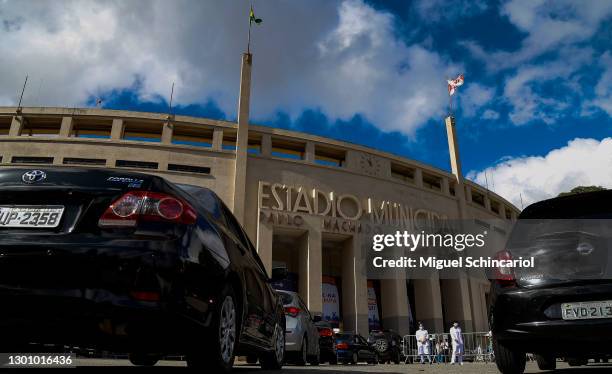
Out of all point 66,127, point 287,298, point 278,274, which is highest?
point 66,127

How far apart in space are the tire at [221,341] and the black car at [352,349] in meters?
14.9

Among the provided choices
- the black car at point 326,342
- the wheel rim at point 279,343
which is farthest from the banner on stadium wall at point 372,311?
the wheel rim at point 279,343

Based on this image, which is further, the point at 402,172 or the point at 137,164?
the point at 402,172

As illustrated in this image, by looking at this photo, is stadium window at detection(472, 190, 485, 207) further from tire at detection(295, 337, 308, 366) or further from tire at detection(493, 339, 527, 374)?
tire at detection(493, 339, 527, 374)

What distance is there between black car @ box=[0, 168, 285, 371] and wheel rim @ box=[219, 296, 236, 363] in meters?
0.10

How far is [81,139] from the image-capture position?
2647cm

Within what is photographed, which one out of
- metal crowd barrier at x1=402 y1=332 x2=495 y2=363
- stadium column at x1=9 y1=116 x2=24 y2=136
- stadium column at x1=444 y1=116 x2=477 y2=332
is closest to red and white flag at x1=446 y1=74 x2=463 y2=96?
stadium column at x1=444 y1=116 x2=477 y2=332

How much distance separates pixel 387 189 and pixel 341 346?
15.6 m

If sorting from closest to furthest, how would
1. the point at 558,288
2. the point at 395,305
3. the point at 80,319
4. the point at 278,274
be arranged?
the point at 80,319 → the point at 558,288 → the point at 278,274 → the point at 395,305

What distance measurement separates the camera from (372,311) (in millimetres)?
30969

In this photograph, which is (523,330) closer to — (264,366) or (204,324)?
(204,324)

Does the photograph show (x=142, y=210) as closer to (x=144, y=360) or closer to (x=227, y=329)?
(x=227, y=329)

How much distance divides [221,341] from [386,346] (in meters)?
20.7

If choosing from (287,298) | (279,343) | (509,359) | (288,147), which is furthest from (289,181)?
(509,359)
